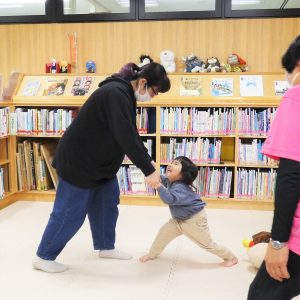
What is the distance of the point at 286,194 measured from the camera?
3.47 feet

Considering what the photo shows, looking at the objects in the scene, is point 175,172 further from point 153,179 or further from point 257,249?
point 257,249

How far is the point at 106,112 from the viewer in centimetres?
227

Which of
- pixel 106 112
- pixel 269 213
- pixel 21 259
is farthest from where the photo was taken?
pixel 269 213

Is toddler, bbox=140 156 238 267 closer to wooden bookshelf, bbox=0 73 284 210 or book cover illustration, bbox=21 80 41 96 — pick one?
wooden bookshelf, bbox=0 73 284 210

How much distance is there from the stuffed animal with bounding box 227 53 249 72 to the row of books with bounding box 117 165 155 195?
1.58 metres

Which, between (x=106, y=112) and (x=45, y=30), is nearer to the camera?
(x=106, y=112)

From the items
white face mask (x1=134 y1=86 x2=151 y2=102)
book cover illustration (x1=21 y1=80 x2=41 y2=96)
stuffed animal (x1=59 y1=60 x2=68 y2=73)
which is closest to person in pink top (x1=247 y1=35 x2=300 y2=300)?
white face mask (x1=134 y1=86 x2=151 y2=102)

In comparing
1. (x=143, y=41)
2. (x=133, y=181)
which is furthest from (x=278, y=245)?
(x=143, y=41)

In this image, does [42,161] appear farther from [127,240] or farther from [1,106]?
[127,240]

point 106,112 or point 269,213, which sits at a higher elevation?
point 106,112

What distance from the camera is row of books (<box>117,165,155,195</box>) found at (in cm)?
416

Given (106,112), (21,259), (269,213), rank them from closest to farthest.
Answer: (106,112) < (21,259) < (269,213)

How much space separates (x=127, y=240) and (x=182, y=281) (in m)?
0.81

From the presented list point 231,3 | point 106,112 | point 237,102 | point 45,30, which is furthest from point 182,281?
point 45,30
